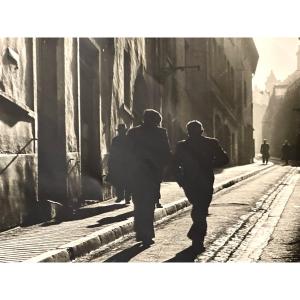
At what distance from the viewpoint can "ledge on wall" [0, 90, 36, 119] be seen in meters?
Answer: 6.24

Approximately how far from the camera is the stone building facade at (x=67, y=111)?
21.1 ft

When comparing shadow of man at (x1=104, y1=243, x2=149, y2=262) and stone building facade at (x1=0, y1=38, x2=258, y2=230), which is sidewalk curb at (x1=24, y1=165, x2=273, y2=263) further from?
stone building facade at (x1=0, y1=38, x2=258, y2=230)

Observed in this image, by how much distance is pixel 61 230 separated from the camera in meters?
6.27

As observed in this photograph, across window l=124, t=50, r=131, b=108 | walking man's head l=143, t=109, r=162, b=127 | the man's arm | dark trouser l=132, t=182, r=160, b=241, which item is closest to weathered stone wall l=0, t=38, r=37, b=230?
dark trouser l=132, t=182, r=160, b=241

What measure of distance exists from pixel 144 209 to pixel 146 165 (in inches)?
17.5

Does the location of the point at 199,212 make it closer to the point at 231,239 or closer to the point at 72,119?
the point at 231,239

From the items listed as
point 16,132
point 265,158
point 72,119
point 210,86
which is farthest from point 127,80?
point 265,158
